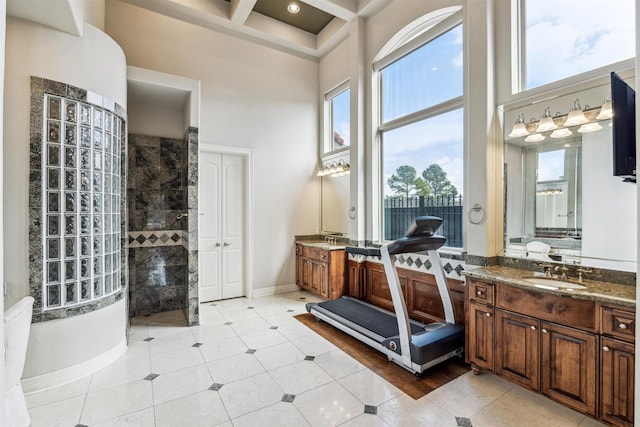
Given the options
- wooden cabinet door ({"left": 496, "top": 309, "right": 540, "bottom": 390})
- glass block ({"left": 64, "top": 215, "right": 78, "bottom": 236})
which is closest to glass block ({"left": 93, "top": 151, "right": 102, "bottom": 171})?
glass block ({"left": 64, "top": 215, "right": 78, "bottom": 236})

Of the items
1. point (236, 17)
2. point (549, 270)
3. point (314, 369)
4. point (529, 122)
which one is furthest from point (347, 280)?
point (236, 17)

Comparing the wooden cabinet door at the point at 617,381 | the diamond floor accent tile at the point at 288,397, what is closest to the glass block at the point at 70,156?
the diamond floor accent tile at the point at 288,397

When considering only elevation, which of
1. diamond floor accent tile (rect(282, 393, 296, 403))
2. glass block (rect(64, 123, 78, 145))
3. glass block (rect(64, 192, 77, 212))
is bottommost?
diamond floor accent tile (rect(282, 393, 296, 403))

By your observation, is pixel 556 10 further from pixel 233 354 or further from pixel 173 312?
pixel 173 312

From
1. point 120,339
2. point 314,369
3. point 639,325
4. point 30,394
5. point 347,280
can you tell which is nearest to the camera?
point 639,325

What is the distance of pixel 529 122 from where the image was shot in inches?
124

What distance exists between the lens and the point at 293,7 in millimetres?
5094

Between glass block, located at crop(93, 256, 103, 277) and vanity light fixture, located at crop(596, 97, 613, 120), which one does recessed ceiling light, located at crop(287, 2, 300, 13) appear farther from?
glass block, located at crop(93, 256, 103, 277)

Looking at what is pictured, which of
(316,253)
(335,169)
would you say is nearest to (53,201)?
(316,253)

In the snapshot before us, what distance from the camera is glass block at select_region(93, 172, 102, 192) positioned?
301 centimetres

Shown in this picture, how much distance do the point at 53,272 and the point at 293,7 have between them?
16.1ft

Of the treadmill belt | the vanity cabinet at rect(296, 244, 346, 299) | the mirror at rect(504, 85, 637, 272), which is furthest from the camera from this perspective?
the vanity cabinet at rect(296, 244, 346, 299)

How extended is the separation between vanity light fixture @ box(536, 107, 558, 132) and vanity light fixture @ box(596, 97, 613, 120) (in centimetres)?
33

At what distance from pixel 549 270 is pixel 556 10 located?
2.51 m
